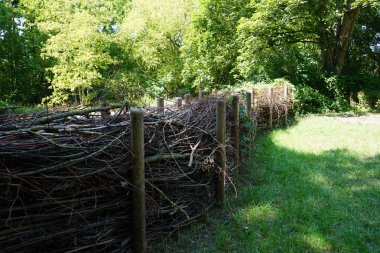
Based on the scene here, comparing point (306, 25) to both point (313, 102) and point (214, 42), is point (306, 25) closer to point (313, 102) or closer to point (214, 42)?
point (313, 102)

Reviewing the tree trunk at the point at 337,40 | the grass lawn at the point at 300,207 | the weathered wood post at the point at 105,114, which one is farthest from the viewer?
the tree trunk at the point at 337,40

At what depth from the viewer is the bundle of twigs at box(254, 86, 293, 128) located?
9.36 metres

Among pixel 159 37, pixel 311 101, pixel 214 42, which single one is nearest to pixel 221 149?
pixel 311 101

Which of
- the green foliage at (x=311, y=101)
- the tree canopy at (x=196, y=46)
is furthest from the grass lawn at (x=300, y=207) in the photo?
the green foliage at (x=311, y=101)

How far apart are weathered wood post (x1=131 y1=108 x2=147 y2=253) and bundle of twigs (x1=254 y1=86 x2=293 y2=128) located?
590 cm

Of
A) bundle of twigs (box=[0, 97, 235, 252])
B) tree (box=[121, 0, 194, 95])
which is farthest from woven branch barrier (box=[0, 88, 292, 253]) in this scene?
tree (box=[121, 0, 194, 95])

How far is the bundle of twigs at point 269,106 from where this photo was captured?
9359mm

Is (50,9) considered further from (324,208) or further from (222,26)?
(324,208)

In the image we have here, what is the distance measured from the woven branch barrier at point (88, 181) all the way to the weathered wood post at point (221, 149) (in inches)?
17.8

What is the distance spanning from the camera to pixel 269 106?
9859 mm

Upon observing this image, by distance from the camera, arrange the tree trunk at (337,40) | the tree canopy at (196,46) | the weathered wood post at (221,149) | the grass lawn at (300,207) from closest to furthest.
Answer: the grass lawn at (300,207), the weathered wood post at (221,149), the tree trunk at (337,40), the tree canopy at (196,46)

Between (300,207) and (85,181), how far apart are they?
2.85 m

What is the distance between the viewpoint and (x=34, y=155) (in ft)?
7.93

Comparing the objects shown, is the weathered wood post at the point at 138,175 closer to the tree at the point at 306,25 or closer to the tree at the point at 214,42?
the tree at the point at 306,25
